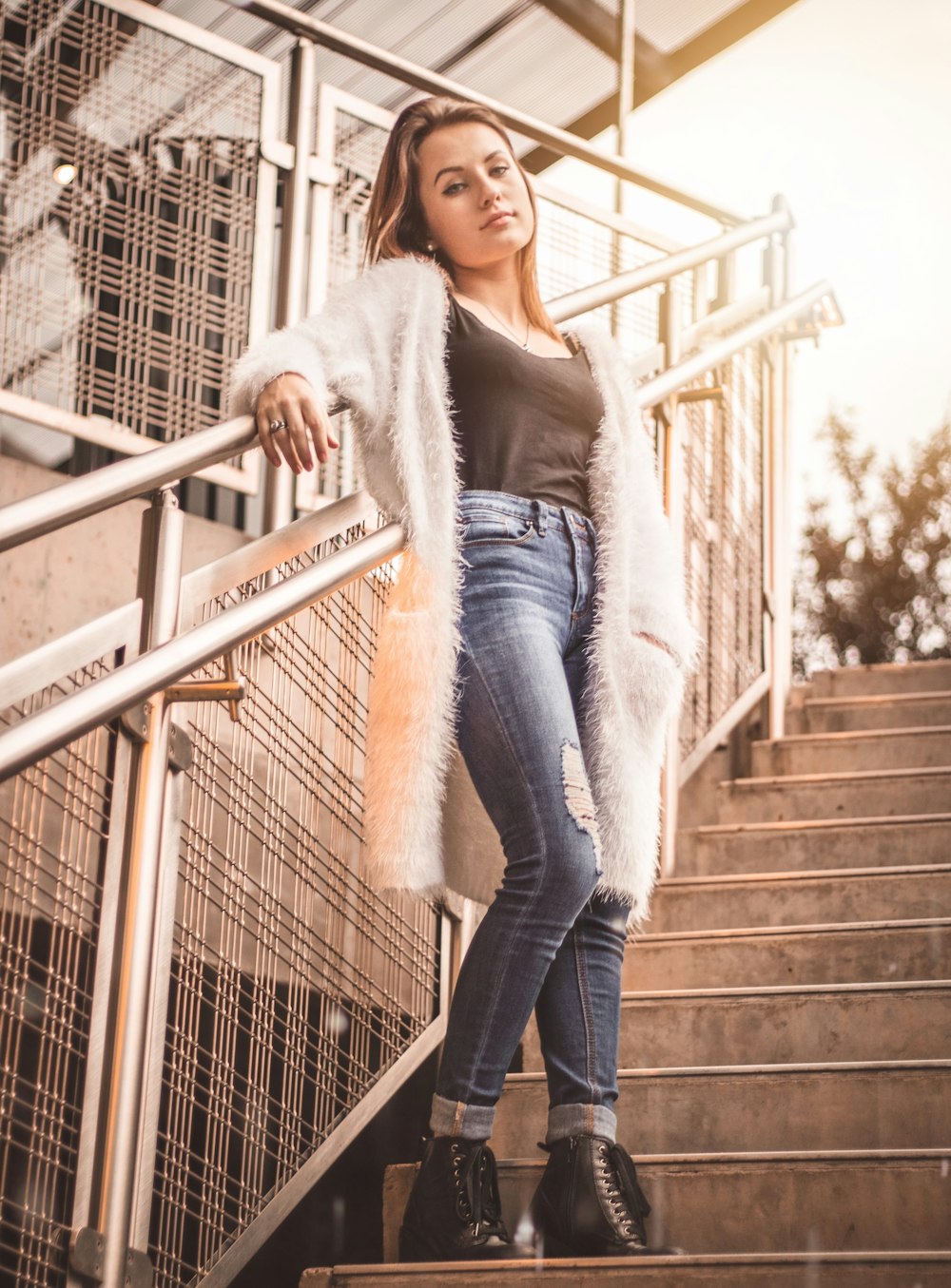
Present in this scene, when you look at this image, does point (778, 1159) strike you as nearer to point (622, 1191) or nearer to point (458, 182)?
point (622, 1191)

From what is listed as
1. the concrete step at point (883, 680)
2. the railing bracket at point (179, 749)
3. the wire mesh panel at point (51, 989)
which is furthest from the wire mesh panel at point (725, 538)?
the wire mesh panel at point (51, 989)

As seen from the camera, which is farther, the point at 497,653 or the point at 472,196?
the point at 472,196

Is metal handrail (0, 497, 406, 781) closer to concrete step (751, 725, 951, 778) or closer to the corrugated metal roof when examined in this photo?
concrete step (751, 725, 951, 778)

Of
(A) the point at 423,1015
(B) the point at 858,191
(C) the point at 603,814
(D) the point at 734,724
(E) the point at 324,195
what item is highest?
(B) the point at 858,191

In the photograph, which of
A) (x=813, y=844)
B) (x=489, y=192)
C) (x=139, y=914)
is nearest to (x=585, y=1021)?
(x=139, y=914)

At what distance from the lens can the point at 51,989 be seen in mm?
1701

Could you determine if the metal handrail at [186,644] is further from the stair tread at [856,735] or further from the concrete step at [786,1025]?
the stair tread at [856,735]

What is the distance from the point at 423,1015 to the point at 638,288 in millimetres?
1517

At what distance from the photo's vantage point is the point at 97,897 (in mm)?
1764

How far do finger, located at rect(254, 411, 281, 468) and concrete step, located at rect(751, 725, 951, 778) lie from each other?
2.38m

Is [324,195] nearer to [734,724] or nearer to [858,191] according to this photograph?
[734,724]

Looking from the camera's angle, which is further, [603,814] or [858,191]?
[858,191]

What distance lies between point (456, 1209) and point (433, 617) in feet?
2.57

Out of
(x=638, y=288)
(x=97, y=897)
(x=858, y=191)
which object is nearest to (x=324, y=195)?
(x=638, y=288)
